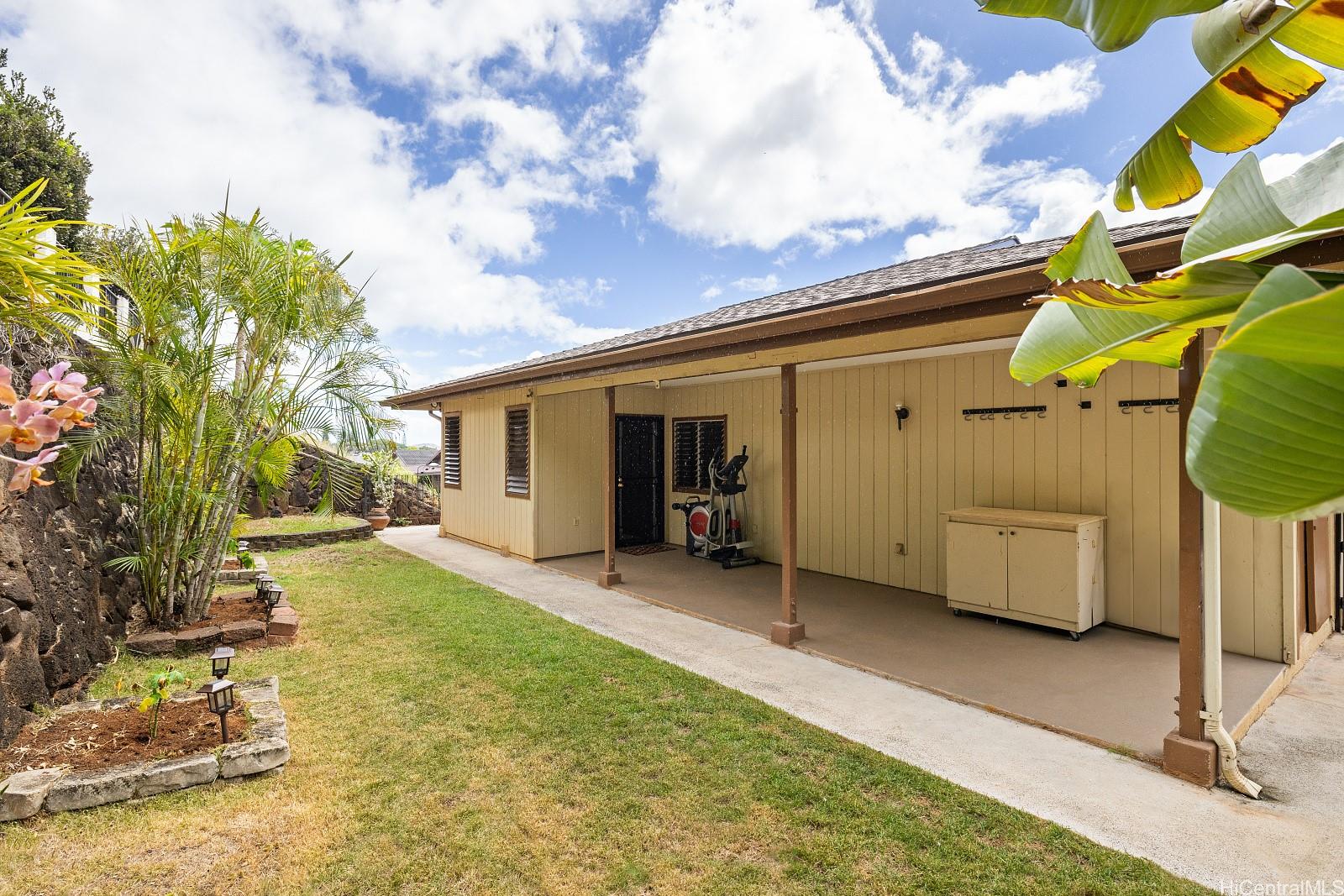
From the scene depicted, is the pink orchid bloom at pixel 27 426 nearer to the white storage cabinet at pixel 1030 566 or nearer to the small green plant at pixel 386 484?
the white storage cabinet at pixel 1030 566

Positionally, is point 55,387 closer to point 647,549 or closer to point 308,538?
point 647,549

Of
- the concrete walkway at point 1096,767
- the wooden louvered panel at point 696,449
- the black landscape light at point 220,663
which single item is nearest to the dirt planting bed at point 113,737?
the black landscape light at point 220,663

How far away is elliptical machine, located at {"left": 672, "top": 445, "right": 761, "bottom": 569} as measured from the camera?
26.4 feet

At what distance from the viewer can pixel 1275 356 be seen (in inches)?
11.9

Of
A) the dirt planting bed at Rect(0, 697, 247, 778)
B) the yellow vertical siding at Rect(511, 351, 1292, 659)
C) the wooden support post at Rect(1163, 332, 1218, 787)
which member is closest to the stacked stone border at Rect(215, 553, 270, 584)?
the yellow vertical siding at Rect(511, 351, 1292, 659)

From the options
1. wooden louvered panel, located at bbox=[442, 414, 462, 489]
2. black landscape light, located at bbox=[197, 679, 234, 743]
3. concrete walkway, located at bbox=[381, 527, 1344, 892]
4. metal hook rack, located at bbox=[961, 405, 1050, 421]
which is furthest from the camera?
wooden louvered panel, located at bbox=[442, 414, 462, 489]

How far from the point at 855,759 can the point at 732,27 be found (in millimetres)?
7731

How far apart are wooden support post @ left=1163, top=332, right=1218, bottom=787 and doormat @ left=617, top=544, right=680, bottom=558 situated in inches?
255

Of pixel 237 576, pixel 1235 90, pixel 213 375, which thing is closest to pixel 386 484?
pixel 237 576

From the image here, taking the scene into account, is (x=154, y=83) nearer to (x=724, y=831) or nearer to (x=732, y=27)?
(x=732, y=27)

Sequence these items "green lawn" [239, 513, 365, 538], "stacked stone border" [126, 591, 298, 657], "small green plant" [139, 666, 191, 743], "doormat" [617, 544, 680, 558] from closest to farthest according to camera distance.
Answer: "small green plant" [139, 666, 191, 743]
"stacked stone border" [126, 591, 298, 657]
"doormat" [617, 544, 680, 558]
"green lawn" [239, 513, 365, 538]

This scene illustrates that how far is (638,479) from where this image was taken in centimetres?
971

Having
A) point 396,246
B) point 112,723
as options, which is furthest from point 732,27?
point 396,246

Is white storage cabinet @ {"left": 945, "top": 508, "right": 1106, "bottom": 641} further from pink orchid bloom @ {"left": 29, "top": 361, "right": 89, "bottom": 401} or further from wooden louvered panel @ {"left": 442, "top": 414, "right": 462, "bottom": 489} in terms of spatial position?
wooden louvered panel @ {"left": 442, "top": 414, "right": 462, "bottom": 489}
